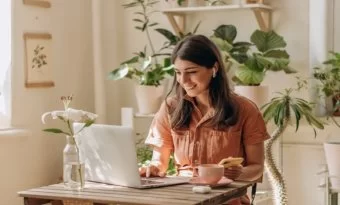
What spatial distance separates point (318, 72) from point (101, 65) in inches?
54.2

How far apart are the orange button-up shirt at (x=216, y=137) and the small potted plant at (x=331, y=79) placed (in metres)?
1.10

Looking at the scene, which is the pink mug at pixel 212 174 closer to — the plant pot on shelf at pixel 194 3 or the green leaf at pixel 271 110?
the green leaf at pixel 271 110

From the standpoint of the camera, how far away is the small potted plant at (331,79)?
145 inches

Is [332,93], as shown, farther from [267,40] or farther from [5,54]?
[5,54]

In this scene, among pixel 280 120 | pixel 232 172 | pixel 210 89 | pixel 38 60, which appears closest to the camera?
pixel 232 172

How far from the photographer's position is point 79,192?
2369 millimetres

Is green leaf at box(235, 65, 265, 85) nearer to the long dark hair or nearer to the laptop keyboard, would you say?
the long dark hair

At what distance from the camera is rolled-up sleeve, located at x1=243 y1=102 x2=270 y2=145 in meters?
2.72

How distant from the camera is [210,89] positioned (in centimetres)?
279

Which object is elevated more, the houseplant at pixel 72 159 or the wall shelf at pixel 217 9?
the wall shelf at pixel 217 9

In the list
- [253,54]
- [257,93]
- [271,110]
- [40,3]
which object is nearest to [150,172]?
[271,110]

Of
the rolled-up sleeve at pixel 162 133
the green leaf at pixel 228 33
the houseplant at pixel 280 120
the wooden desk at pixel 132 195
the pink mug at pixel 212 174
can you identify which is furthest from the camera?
the green leaf at pixel 228 33

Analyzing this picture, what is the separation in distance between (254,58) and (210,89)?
93 cm

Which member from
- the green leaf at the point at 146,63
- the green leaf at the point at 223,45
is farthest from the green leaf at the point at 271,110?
the green leaf at the point at 146,63
